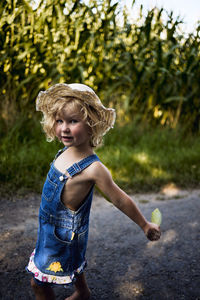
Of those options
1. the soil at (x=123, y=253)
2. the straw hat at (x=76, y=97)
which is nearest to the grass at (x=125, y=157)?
the soil at (x=123, y=253)

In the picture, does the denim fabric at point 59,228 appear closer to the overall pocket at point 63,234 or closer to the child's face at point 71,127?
the overall pocket at point 63,234

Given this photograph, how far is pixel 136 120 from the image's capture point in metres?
4.52

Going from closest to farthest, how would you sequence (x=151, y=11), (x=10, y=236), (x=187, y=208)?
(x=10, y=236) < (x=187, y=208) < (x=151, y=11)

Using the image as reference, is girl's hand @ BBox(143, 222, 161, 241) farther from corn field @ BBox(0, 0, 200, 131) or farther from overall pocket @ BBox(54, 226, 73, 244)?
corn field @ BBox(0, 0, 200, 131)

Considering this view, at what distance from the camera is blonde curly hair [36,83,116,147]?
4.52ft

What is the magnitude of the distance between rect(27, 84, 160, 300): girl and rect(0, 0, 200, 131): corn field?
2530mm

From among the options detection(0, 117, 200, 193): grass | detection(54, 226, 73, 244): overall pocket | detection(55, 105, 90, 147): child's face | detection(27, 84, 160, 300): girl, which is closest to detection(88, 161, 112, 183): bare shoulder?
detection(27, 84, 160, 300): girl

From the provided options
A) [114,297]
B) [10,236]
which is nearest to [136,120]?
[10,236]

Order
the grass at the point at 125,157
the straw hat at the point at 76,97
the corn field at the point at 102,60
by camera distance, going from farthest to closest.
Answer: the corn field at the point at 102,60
the grass at the point at 125,157
the straw hat at the point at 76,97

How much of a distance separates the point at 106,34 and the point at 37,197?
268 centimetres

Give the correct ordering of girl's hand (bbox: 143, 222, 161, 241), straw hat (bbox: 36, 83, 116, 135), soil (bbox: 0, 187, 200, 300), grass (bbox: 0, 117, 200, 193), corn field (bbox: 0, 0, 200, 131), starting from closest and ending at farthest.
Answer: straw hat (bbox: 36, 83, 116, 135) < girl's hand (bbox: 143, 222, 161, 241) < soil (bbox: 0, 187, 200, 300) < grass (bbox: 0, 117, 200, 193) < corn field (bbox: 0, 0, 200, 131)

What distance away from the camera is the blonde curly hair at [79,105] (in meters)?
1.38

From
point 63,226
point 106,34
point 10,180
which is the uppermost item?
point 106,34

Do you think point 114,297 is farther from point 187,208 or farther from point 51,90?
point 187,208
